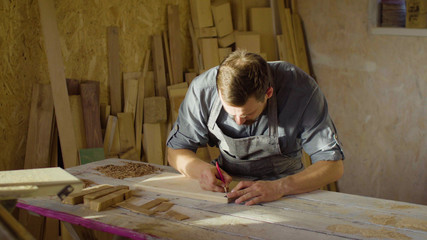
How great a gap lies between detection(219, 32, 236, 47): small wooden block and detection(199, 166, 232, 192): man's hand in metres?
3.00

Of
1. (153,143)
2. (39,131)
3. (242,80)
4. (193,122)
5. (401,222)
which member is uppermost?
(242,80)

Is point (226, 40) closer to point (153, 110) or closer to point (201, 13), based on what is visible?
point (201, 13)

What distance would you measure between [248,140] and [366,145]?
306cm

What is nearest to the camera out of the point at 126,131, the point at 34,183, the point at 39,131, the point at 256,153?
the point at 34,183

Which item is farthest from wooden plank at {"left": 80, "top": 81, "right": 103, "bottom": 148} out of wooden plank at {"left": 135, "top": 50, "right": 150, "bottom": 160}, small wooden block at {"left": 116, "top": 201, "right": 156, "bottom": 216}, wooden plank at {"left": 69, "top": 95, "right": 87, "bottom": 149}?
small wooden block at {"left": 116, "top": 201, "right": 156, "bottom": 216}

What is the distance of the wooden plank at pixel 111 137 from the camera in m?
4.77

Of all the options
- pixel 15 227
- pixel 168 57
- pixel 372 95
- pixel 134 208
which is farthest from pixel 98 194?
pixel 372 95

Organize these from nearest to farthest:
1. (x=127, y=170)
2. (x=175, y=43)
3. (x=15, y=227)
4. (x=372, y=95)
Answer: (x=15, y=227), (x=127, y=170), (x=175, y=43), (x=372, y=95)

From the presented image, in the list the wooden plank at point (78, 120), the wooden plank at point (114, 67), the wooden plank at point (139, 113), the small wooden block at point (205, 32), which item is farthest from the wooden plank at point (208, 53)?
the wooden plank at point (78, 120)

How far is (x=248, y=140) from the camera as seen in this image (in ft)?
10.2

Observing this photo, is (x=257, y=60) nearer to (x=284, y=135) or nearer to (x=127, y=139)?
(x=284, y=135)

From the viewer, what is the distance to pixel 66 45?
444 centimetres

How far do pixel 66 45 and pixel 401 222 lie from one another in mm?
3275

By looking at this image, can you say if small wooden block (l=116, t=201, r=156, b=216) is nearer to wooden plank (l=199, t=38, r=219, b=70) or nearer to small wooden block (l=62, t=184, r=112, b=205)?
small wooden block (l=62, t=184, r=112, b=205)
